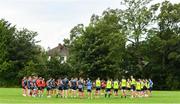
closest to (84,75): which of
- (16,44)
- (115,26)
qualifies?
(115,26)

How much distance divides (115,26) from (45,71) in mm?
14620

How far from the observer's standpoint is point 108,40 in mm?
85125

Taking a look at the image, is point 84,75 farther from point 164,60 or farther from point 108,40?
point 164,60

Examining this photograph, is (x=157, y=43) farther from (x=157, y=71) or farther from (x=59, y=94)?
(x=59, y=94)

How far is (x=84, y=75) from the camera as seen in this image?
82688 millimetres

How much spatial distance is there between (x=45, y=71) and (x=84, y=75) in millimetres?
6796

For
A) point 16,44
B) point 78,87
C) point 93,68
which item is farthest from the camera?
point 16,44

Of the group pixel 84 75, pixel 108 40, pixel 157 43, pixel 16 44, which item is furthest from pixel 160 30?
pixel 16 44

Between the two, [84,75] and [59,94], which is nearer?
[59,94]

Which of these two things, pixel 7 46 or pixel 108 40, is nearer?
pixel 108 40

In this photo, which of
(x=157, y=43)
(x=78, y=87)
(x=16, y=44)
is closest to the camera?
(x=78, y=87)

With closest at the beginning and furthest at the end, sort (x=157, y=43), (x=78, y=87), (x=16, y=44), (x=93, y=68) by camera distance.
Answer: (x=78, y=87) < (x=93, y=68) < (x=157, y=43) < (x=16, y=44)

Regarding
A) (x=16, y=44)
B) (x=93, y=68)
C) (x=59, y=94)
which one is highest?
(x=16, y=44)

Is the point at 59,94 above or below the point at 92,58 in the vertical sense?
below
